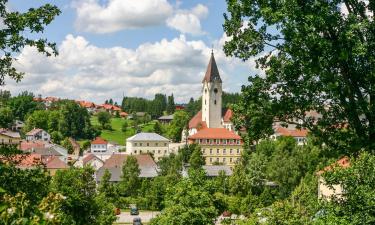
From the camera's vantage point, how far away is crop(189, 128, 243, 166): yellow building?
3738 inches

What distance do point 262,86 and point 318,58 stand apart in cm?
166

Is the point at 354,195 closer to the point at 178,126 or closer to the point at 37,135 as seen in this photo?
the point at 178,126

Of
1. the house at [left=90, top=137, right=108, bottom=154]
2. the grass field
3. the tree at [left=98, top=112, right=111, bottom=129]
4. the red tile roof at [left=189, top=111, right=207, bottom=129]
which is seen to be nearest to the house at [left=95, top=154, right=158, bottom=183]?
the red tile roof at [left=189, top=111, right=207, bottom=129]

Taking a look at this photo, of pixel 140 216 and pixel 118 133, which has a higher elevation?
pixel 118 133

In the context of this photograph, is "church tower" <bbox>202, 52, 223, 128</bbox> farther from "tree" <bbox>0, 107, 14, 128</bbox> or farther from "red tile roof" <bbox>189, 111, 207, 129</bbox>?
"tree" <bbox>0, 107, 14, 128</bbox>

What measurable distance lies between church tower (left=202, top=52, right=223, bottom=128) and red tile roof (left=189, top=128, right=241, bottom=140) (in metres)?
5.56

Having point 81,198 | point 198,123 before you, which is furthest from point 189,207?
point 198,123

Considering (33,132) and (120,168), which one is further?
(33,132)

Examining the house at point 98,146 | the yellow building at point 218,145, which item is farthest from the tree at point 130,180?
the house at point 98,146

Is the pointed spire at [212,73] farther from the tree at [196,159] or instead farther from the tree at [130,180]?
the tree at [130,180]

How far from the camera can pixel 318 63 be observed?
400 inches

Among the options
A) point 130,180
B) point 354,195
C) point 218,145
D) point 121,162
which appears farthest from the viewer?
point 218,145

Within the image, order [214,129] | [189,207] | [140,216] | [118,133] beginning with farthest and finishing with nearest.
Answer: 1. [118,133]
2. [214,129]
3. [140,216]
4. [189,207]

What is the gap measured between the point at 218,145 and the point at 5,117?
83.2 m
